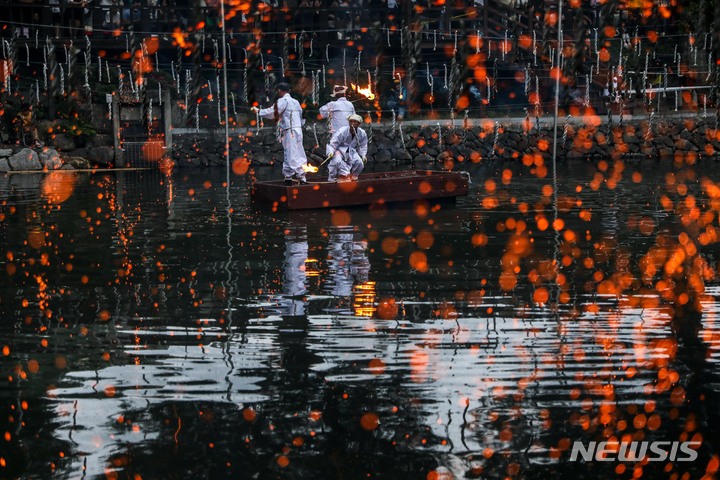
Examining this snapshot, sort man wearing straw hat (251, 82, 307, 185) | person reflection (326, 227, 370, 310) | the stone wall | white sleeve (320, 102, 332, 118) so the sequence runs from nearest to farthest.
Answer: person reflection (326, 227, 370, 310), man wearing straw hat (251, 82, 307, 185), white sleeve (320, 102, 332, 118), the stone wall

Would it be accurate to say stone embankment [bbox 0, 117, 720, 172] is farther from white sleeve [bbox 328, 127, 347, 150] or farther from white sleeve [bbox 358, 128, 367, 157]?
white sleeve [bbox 328, 127, 347, 150]

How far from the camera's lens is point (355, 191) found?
669 inches

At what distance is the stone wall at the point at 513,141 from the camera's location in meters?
33.6

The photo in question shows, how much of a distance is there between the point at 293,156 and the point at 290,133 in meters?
0.45

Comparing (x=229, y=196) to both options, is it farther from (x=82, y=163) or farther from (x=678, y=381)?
(x=678, y=381)

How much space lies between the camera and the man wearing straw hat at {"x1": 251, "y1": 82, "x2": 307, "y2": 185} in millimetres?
17766

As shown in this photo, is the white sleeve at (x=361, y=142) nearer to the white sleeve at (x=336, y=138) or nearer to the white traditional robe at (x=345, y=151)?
the white traditional robe at (x=345, y=151)

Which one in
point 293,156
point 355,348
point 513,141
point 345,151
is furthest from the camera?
point 513,141

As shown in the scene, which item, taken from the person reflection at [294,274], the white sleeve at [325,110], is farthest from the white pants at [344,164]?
the person reflection at [294,274]

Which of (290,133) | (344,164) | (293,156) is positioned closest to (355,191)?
(344,164)

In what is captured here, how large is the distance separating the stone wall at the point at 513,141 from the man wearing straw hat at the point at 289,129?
15200 millimetres

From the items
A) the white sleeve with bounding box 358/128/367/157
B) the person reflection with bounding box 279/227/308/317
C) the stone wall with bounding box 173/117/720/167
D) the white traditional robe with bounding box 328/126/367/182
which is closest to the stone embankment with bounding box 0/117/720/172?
the stone wall with bounding box 173/117/720/167

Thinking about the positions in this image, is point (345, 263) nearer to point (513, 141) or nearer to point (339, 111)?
point (339, 111)

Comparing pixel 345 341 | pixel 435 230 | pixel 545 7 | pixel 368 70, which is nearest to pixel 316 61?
pixel 368 70
